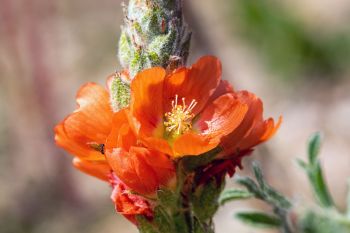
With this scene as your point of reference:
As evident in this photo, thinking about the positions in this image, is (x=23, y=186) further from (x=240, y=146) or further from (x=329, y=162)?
(x=240, y=146)

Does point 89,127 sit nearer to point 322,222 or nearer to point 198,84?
point 198,84

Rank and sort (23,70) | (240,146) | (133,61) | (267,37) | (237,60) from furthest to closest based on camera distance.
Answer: (237,60) → (267,37) → (23,70) → (240,146) → (133,61)

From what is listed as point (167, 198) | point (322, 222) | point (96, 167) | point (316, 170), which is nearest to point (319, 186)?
point (316, 170)

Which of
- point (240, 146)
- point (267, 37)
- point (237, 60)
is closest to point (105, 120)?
point (240, 146)

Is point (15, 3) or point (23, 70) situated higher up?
point (15, 3)

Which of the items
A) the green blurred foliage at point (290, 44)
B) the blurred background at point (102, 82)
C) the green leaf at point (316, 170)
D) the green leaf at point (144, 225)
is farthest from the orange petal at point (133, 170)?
the green blurred foliage at point (290, 44)
